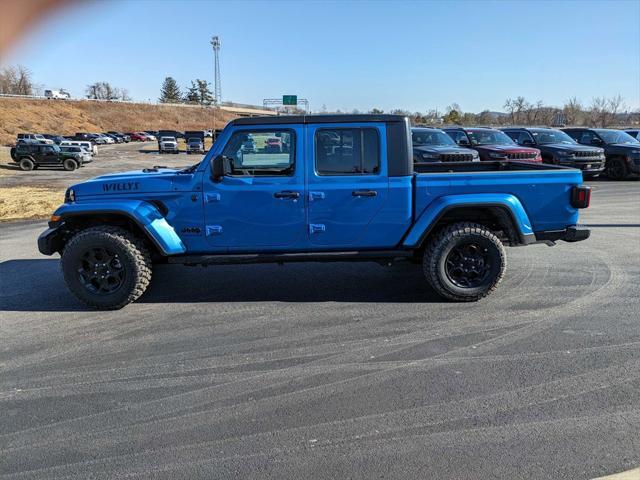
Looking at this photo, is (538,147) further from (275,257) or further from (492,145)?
(275,257)

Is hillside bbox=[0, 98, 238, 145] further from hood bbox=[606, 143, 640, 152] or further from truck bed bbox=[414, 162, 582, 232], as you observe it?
truck bed bbox=[414, 162, 582, 232]

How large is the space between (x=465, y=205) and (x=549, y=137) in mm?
15302

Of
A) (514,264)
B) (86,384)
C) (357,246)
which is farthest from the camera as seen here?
(514,264)

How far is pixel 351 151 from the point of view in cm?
532

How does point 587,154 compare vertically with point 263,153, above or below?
above

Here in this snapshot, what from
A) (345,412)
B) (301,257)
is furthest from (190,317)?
(345,412)

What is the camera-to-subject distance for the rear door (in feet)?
17.1

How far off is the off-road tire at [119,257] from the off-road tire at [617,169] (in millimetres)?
18424

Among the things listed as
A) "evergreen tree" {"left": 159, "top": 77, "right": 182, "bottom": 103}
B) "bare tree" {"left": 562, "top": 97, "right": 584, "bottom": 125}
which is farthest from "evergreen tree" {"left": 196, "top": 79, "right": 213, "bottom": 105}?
"bare tree" {"left": 562, "top": 97, "right": 584, "bottom": 125}

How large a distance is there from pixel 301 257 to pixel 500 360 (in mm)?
2253

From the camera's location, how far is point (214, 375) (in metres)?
3.83

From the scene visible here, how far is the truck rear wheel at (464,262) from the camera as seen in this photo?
5.31 m

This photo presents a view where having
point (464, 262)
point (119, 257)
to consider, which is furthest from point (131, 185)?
point (464, 262)

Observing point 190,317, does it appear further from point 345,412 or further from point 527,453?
point 527,453
